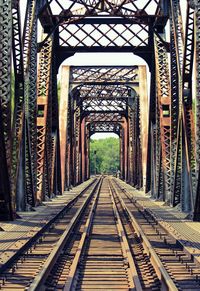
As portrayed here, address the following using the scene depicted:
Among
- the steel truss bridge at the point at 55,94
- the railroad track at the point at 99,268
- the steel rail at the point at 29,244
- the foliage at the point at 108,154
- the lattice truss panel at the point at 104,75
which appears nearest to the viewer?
the railroad track at the point at 99,268

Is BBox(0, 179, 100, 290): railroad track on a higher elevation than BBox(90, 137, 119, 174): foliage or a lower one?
lower

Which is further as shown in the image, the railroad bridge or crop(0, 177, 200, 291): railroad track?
the railroad bridge

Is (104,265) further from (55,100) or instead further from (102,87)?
(102,87)

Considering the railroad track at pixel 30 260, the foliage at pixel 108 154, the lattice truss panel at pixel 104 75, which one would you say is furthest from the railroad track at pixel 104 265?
the foliage at pixel 108 154

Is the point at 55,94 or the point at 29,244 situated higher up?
the point at 55,94

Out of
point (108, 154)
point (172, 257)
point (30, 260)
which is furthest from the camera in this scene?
point (108, 154)

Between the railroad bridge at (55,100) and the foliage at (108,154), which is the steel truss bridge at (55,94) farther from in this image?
the foliage at (108,154)

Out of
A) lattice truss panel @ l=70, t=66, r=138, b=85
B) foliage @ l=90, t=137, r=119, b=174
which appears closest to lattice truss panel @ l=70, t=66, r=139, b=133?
lattice truss panel @ l=70, t=66, r=138, b=85

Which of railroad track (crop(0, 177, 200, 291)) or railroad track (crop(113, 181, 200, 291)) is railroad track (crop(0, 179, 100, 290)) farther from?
railroad track (crop(113, 181, 200, 291))

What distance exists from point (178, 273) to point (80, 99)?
38609 millimetres

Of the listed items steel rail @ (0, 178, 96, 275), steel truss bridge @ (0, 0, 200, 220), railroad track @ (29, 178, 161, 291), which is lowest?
railroad track @ (29, 178, 161, 291)

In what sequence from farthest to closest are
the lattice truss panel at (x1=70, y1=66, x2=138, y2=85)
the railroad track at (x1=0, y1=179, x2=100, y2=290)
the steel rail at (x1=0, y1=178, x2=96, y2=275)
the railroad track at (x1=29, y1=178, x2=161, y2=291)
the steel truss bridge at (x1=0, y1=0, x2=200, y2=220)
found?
the lattice truss panel at (x1=70, y1=66, x2=138, y2=85)
the steel truss bridge at (x1=0, y1=0, x2=200, y2=220)
the steel rail at (x1=0, y1=178, x2=96, y2=275)
the railroad track at (x1=0, y1=179, x2=100, y2=290)
the railroad track at (x1=29, y1=178, x2=161, y2=291)

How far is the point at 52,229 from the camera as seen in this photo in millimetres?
12562

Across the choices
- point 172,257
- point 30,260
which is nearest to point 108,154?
point 172,257
